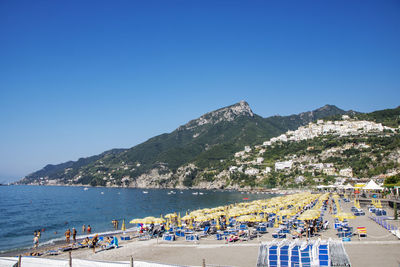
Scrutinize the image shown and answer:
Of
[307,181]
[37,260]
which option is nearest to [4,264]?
[37,260]

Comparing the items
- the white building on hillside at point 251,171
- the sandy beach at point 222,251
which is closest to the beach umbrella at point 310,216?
the sandy beach at point 222,251

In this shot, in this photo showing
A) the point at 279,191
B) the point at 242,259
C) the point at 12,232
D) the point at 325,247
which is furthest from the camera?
the point at 279,191

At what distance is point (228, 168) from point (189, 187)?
29.5 m

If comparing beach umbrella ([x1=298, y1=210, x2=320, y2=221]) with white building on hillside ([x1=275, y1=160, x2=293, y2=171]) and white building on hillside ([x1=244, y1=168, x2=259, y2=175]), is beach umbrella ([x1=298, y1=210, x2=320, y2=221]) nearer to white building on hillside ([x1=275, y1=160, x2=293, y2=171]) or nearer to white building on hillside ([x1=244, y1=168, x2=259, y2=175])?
white building on hillside ([x1=275, y1=160, x2=293, y2=171])

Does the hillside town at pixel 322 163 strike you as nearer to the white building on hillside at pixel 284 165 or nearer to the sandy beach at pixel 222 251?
the white building on hillside at pixel 284 165

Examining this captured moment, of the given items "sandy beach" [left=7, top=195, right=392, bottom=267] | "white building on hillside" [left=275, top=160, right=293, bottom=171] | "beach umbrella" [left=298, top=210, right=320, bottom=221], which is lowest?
"sandy beach" [left=7, top=195, right=392, bottom=267]

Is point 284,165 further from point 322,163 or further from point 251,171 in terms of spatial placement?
point 251,171

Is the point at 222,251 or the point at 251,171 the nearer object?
the point at 222,251

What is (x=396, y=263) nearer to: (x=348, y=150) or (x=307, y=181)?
(x=307, y=181)

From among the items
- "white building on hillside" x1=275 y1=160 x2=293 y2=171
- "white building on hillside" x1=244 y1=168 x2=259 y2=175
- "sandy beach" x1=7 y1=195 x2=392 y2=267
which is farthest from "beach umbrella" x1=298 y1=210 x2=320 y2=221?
"white building on hillside" x1=244 y1=168 x2=259 y2=175

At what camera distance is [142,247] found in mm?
24766

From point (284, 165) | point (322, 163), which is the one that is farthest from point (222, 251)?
point (284, 165)

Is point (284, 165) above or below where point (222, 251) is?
above

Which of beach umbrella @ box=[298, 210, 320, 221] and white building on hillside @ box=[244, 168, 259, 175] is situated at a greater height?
beach umbrella @ box=[298, 210, 320, 221]
